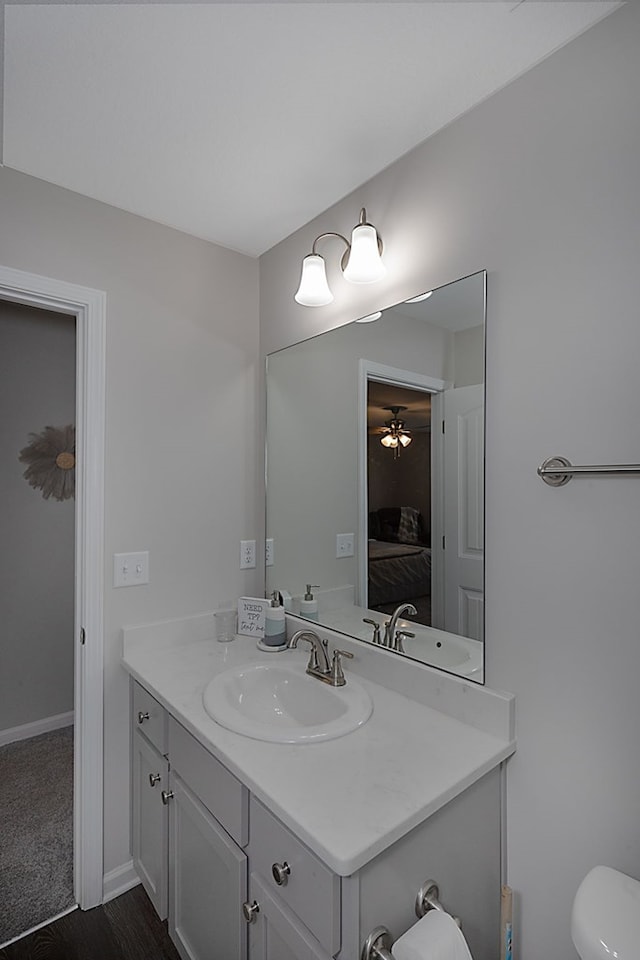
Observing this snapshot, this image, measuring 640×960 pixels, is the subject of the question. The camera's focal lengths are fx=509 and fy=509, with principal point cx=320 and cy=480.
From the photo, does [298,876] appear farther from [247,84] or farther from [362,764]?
[247,84]

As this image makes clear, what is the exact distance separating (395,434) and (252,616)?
942 mm

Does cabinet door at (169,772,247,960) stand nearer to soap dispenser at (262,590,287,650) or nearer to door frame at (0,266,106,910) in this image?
door frame at (0,266,106,910)

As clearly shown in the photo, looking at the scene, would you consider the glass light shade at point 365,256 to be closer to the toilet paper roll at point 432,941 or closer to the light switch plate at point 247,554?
the light switch plate at point 247,554

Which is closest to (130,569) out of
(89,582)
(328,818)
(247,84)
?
(89,582)

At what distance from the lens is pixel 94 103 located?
1337 mm

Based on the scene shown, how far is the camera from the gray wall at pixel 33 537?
2762mm

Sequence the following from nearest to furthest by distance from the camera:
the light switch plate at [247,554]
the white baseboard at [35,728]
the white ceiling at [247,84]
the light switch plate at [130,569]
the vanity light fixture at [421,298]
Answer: the white ceiling at [247,84]
the vanity light fixture at [421,298]
the light switch plate at [130,569]
the light switch plate at [247,554]
the white baseboard at [35,728]

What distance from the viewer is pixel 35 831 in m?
2.06

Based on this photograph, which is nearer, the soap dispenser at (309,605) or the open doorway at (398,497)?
the open doorway at (398,497)

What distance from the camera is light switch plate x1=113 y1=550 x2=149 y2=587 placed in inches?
71.0

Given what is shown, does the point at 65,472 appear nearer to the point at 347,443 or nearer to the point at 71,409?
the point at 71,409

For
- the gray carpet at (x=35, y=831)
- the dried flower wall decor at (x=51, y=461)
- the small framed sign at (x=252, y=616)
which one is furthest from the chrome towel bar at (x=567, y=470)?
the dried flower wall decor at (x=51, y=461)

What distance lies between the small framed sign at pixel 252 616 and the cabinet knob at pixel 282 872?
3.25ft

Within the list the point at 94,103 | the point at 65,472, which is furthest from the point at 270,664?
the point at 65,472
